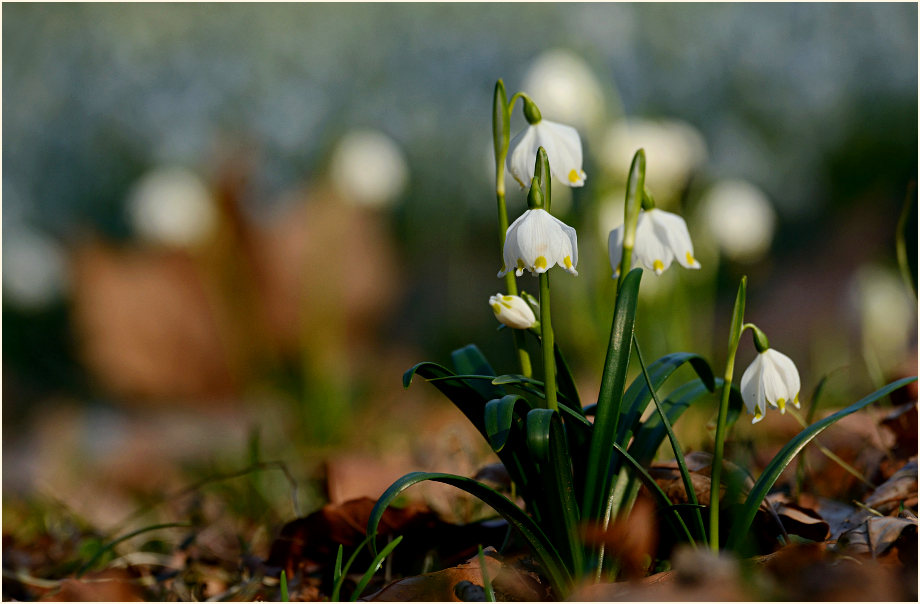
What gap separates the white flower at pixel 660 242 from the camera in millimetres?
833

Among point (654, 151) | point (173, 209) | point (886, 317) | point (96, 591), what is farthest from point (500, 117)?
point (173, 209)

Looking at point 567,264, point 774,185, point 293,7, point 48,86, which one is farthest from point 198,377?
point 567,264

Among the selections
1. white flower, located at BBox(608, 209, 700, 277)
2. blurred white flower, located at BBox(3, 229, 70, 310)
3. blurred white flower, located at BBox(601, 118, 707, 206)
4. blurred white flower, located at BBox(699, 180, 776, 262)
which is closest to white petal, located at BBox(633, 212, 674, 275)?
white flower, located at BBox(608, 209, 700, 277)

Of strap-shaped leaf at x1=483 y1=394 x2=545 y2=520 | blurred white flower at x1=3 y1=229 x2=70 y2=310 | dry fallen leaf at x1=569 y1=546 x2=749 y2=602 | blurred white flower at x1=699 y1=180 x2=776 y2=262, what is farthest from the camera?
blurred white flower at x1=3 y1=229 x2=70 y2=310

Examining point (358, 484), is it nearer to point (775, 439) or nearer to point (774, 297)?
point (775, 439)

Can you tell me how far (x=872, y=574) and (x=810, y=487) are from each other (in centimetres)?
54

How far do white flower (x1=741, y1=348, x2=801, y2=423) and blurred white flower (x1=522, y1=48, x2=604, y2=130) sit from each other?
4.52 ft

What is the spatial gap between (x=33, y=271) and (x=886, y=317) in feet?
9.45

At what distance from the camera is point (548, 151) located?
31.5 inches

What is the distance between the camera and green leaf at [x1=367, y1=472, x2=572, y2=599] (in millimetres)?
694

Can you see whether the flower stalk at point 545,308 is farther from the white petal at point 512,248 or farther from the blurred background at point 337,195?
the blurred background at point 337,195

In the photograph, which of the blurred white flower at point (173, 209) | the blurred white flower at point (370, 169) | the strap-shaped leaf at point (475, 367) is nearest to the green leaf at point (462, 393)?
the strap-shaped leaf at point (475, 367)

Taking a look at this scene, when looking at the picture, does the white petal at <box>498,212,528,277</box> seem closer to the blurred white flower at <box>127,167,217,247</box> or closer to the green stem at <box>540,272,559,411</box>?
the green stem at <box>540,272,559,411</box>

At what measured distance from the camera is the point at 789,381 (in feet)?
2.40
